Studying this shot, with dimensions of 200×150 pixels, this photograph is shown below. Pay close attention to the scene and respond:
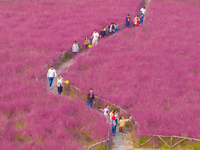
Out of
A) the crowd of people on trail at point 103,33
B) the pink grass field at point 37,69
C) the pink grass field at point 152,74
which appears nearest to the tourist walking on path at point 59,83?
the pink grass field at point 37,69

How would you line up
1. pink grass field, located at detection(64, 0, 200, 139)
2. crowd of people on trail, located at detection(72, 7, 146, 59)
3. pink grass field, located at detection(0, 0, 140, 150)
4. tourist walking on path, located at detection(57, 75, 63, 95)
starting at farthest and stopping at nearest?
crowd of people on trail, located at detection(72, 7, 146, 59)
tourist walking on path, located at detection(57, 75, 63, 95)
pink grass field, located at detection(64, 0, 200, 139)
pink grass field, located at detection(0, 0, 140, 150)

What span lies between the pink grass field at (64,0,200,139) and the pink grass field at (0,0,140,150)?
2196mm

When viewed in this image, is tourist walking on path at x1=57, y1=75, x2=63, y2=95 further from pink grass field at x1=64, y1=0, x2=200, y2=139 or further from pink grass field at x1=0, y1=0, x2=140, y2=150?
pink grass field at x1=64, y1=0, x2=200, y2=139

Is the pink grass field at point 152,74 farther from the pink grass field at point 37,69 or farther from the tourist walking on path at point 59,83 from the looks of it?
the pink grass field at point 37,69

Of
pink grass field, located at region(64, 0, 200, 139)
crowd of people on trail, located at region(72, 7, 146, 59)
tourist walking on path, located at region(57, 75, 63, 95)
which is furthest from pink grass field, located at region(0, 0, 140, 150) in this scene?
pink grass field, located at region(64, 0, 200, 139)

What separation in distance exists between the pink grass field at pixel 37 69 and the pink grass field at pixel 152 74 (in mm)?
2196

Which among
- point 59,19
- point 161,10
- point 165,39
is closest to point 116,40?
point 165,39

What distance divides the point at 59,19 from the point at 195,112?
18617 mm

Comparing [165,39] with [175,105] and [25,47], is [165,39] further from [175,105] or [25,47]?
[25,47]

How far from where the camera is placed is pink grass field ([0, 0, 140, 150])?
35.1 ft

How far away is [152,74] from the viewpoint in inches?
654

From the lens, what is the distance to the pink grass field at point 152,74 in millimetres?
12148

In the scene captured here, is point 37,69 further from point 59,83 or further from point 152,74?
point 152,74

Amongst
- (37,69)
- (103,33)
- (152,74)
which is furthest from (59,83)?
(103,33)
